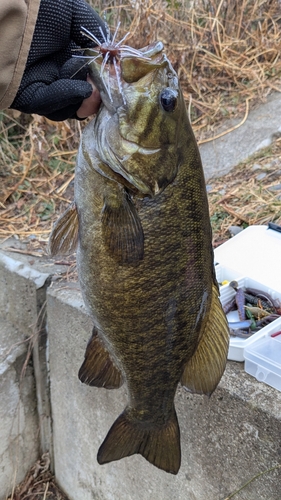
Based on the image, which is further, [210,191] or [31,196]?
[31,196]

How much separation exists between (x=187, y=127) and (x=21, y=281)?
69.1 inches

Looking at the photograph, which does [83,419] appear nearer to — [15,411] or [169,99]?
[15,411]

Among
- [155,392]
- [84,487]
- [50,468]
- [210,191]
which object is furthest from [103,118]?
[50,468]

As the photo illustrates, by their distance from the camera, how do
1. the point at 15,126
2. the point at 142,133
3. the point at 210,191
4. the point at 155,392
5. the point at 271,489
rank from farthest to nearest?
the point at 15,126, the point at 210,191, the point at 271,489, the point at 155,392, the point at 142,133

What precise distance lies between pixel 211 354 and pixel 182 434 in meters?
0.67

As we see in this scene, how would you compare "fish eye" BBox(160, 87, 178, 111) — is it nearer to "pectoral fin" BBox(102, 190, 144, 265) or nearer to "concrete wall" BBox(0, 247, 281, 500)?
"pectoral fin" BBox(102, 190, 144, 265)

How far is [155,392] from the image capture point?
1806 millimetres

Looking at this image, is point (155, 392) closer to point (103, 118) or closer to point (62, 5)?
point (103, 118)

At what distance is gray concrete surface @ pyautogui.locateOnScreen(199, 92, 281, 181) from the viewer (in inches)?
154

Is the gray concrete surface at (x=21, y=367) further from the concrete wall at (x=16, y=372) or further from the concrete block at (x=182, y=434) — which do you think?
the concrete block at (x=182, y=434)

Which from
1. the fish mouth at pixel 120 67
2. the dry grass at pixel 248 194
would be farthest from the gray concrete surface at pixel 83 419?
the fish mouth at pixel 120 67

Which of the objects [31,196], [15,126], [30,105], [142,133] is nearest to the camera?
[142,133]

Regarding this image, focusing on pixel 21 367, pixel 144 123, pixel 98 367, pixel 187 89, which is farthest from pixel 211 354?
pixel 187 89

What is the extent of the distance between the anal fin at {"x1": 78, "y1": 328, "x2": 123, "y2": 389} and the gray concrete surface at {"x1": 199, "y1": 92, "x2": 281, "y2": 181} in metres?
2.18
